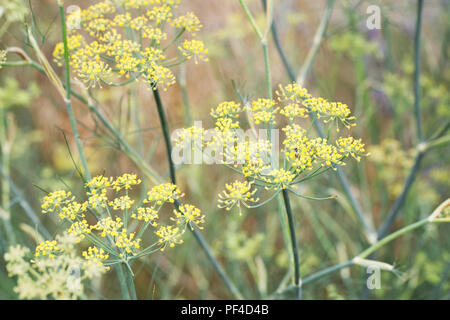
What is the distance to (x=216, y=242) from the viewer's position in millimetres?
2416

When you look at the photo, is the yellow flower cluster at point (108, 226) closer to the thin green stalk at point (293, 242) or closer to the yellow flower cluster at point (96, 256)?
the yellow flower cluster at point (96, 256)

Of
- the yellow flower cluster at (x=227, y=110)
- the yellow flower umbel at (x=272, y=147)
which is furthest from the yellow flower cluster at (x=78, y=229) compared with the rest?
the yellow flower cluster at (x=227, y=110)

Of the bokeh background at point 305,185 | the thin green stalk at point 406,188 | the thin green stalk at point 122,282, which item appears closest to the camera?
the thin green stalk at point 122,282

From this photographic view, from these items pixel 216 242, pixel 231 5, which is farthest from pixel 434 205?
pixel 231 5

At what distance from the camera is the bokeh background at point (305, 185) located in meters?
2.15

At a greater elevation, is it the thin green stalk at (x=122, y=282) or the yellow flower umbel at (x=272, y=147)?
the yellow flower umbel at (x=272, y=147)

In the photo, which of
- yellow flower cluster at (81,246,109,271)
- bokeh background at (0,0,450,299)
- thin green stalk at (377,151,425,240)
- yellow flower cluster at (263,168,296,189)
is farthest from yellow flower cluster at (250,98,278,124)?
thin green stalk at (377,151,425,240)

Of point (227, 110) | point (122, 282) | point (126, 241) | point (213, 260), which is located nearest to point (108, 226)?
point (126, 241)

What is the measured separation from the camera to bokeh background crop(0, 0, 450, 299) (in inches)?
84.5

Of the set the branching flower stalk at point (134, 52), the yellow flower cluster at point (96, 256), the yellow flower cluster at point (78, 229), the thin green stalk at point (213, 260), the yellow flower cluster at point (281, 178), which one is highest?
the branching flower stalk at point (134, 52)

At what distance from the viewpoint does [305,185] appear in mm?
2732
